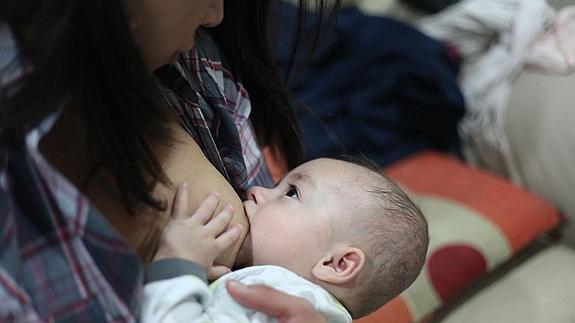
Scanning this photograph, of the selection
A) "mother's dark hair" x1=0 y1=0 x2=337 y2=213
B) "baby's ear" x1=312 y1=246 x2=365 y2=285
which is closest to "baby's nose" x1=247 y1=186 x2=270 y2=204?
"baby's ear" x1=312 y1=246 x2=365 y2=285

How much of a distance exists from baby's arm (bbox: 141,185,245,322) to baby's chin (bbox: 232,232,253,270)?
0.23 feet

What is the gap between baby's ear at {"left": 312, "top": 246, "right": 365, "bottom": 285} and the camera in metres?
0.88

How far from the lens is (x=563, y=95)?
1.84 meters

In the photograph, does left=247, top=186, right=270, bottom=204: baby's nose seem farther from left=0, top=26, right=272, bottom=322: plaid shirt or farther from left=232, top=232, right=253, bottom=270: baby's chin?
left=0, top=26, right=272, bottom=322: plaid shirt

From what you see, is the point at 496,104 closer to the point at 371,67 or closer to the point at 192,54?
the point at 371,67

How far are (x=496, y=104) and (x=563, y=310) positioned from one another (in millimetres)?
590

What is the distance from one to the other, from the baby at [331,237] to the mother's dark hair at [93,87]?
0.36 ft

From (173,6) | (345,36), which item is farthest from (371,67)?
(173,6)

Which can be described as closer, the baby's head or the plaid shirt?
the plaid shirt

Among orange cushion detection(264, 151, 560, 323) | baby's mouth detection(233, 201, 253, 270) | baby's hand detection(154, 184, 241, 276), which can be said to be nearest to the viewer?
baby's hand detection(154, 184, 241, 276)

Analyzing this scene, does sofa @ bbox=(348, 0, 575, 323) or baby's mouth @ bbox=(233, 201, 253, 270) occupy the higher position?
baby's mouth @ bbox=(233, 201, 253, 270)

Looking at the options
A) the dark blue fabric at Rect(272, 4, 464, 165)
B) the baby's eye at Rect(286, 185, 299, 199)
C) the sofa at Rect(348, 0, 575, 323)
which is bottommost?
the sofa at Rect(348, 0, 575, 323)

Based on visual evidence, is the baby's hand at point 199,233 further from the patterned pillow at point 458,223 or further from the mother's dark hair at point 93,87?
the patterned pillow at point 458,223

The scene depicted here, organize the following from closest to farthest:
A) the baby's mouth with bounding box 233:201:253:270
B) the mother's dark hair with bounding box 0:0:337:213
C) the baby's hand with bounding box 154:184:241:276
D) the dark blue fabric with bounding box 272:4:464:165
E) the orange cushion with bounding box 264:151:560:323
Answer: the mother's dark hair with bounding box 0:0:337:213, the baby's hand with bounding box 154:184:241:276, the baby's mouth with bounding box 233:201:253:270, the orange cushion with bounding box 264:151:560:323, the dark blue fabric with bounding box 272:4:464:165
